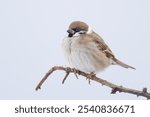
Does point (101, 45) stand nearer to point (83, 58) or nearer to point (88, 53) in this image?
point (88, 53)

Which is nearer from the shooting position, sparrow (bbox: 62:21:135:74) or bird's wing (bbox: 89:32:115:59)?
sparrow (bbox: 62:21:135:74)

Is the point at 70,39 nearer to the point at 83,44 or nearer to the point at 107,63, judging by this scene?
the point at 83,44

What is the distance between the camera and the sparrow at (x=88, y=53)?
1.89m

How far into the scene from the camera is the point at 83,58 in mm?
2018

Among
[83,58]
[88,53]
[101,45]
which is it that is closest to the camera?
[83,58]

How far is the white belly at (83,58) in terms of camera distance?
6.22 ft

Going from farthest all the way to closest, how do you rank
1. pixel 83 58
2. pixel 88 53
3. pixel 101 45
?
pixel 101 45
pixel 88 53
pixel 83 58

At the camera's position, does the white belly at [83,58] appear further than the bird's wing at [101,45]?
No

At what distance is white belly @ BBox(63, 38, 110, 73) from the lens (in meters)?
1.90

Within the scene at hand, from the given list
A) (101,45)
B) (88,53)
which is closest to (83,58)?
(88,53)

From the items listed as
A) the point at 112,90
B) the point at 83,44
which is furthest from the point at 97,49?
the point at 112,90

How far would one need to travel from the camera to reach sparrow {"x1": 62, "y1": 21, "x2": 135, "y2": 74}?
6.21 feet

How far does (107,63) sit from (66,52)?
1.31 ft

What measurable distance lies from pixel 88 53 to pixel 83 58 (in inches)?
6.6
